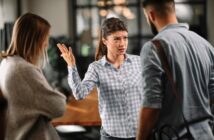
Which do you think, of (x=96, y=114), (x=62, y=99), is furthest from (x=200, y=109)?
(x=96, y=114)

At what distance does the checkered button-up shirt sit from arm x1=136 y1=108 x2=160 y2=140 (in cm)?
54

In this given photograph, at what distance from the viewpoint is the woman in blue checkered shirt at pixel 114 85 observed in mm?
2027

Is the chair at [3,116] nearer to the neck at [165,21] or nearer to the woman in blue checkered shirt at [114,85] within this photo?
the woman in blue checkered shirt at [114,85]

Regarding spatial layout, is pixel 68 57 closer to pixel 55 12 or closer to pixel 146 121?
pixel 146 121

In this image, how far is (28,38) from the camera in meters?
1.66

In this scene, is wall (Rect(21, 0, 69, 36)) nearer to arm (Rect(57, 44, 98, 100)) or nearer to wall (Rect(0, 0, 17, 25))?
wall (Rect(0, 0, 17, 25))

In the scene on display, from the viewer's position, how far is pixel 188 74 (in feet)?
4.85

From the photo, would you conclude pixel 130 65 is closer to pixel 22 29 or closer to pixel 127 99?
pixel 127 99

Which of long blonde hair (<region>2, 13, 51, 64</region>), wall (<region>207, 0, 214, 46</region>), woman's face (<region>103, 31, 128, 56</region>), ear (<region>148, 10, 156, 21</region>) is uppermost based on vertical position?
ear (<region>148, 10, 156, 21</region>)

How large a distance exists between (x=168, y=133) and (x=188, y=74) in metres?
0.23

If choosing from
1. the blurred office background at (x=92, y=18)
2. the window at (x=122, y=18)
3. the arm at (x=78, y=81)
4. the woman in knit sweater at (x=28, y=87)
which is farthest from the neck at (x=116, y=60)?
the window at (x=122, y=18)

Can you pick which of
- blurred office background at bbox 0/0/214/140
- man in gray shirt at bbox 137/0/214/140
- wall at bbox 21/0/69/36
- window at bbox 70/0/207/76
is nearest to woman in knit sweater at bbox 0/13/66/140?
man in gray shirt at bbox 137/0/214/140

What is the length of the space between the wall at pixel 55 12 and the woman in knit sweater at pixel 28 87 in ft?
20.2

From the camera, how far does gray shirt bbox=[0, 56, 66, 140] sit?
161 cm
